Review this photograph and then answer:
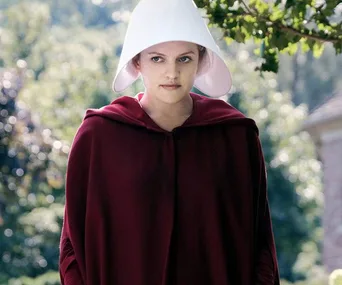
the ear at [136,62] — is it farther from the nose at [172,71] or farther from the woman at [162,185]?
the nose at [172,71]

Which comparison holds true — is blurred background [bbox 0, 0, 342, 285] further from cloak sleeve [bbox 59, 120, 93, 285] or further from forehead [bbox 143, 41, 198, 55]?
forehead [bbox 143, 41, 198, 55]


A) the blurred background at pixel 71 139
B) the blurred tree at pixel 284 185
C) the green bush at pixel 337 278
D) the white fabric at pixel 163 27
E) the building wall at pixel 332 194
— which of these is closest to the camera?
the white fabric at pixel 163 27

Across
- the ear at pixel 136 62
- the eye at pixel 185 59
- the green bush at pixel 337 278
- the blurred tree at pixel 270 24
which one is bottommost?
the green bush at pixel 337 278

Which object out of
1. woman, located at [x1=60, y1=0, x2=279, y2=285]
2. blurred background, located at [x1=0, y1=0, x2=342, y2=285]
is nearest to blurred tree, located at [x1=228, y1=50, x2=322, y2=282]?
blurred background, located at [x1=0, y1=0, x2=342, y2=285]

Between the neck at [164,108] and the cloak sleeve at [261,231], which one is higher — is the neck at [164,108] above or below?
above

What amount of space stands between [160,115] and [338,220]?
16.6 m

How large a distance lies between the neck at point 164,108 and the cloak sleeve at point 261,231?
0.25 metres

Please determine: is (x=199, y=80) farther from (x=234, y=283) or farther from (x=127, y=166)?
(x=234, y=283)

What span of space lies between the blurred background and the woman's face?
1131 mm

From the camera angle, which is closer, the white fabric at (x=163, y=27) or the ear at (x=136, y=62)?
the white fabric at (x=163, y=27)

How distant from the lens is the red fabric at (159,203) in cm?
365

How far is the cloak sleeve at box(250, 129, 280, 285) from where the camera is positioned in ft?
12.3

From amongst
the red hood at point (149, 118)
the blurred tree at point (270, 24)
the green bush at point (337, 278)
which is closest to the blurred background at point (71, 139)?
the green bush at point (337, 278)

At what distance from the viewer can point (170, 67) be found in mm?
3584
